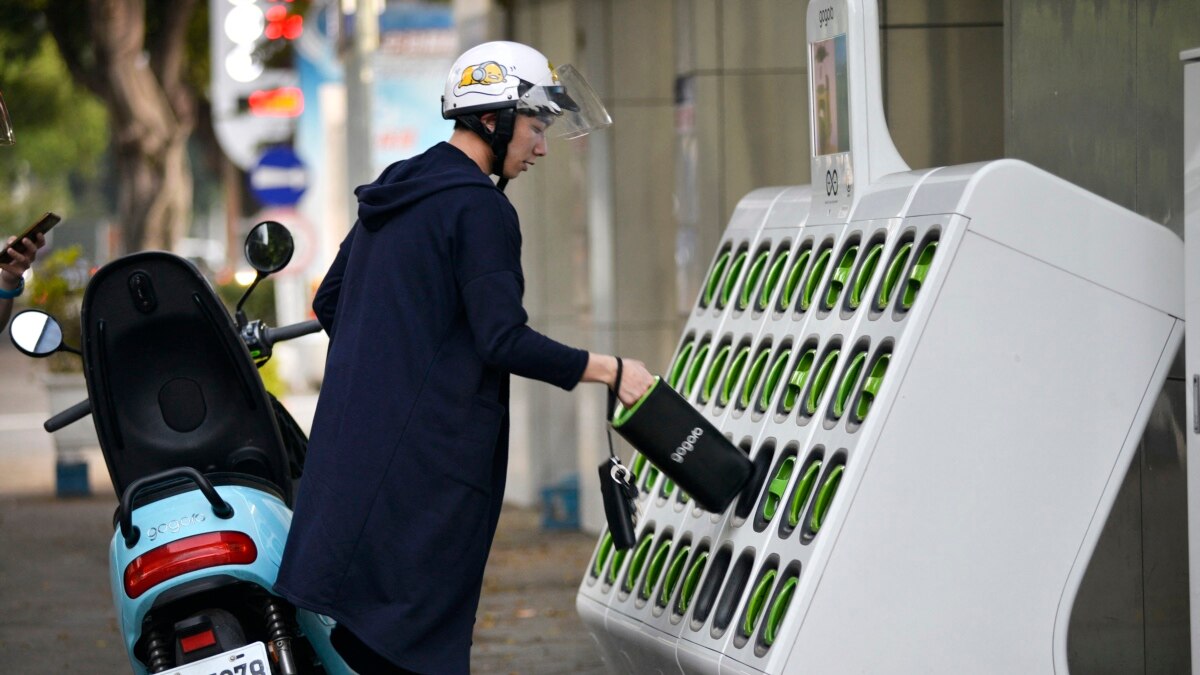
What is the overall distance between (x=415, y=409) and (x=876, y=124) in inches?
63.6

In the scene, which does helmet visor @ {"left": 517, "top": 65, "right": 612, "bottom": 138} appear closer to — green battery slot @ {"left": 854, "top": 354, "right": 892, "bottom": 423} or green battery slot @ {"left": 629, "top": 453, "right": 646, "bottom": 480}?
green battery slot @ {"left": 854, "top": 354, "right": 892, "bottom": 423}

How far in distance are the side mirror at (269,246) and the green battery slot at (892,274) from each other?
1.68 metres

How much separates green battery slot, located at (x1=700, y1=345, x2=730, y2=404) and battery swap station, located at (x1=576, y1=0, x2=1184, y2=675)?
0.52 m

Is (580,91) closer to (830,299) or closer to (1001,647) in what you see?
(830,299)

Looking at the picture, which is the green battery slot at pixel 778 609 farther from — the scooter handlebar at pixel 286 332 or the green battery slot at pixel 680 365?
the scooter handlebar at pixel 286 332

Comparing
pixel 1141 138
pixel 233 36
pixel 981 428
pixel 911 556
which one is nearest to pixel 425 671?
pixel 911 556

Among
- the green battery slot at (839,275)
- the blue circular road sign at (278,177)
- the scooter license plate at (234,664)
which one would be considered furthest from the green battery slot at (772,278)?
the blue circular road sign at (278,177)

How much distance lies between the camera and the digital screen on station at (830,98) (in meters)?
4.79

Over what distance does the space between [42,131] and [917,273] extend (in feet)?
154

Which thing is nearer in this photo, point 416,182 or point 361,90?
point 416,182

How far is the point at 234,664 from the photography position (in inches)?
152

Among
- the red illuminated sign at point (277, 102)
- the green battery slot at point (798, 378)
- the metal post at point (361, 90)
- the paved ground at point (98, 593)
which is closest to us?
the green battery slot at point (798, 378)

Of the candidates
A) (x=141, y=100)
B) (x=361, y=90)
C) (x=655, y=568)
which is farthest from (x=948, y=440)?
(x=141, y=100)

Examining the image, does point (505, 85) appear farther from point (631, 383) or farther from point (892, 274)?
point (892, 274)
